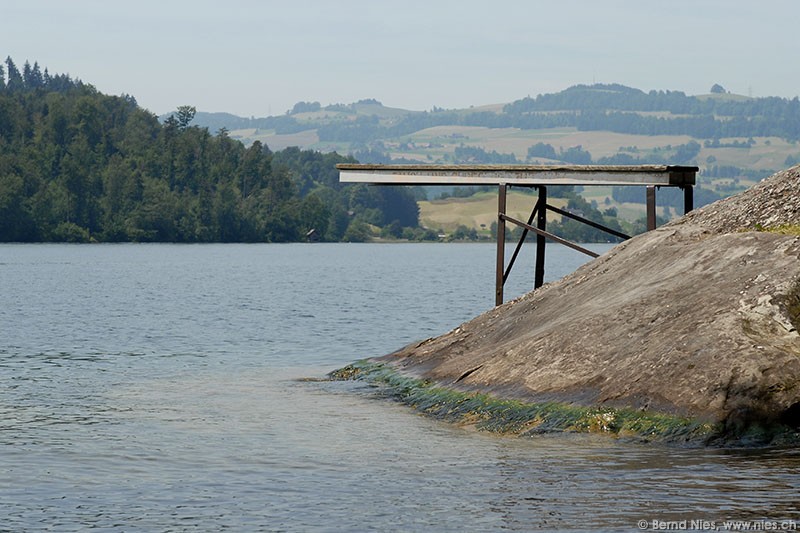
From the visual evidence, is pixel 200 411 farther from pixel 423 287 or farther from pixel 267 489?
pixel 423 287

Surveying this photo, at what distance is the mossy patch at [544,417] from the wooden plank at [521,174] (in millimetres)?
8266

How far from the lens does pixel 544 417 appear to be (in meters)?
19.8

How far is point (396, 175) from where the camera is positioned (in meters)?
33.7

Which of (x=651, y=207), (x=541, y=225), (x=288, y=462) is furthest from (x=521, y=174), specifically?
(x=288, y=462)

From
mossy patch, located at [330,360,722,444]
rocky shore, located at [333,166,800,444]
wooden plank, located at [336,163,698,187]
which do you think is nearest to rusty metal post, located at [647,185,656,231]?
wooden plank, located at [336,163,698,187]

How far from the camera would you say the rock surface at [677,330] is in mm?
17930

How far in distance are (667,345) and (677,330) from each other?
39cm

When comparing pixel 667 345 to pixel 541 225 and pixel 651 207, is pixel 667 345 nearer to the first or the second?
pixel 651 207

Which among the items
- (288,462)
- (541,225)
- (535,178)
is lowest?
(288,462)

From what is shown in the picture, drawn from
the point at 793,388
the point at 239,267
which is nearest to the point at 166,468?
the point at 793,388

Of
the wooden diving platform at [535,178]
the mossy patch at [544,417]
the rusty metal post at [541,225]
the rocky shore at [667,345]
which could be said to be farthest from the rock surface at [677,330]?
the rusty metal post at [541,225]

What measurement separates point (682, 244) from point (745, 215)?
1407 millimetres

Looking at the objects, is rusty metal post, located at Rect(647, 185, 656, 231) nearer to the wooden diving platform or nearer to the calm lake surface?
the wooden diving platform

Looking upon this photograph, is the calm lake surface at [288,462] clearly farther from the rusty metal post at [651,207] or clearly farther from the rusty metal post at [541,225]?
the rusty metal post at [651,207]
